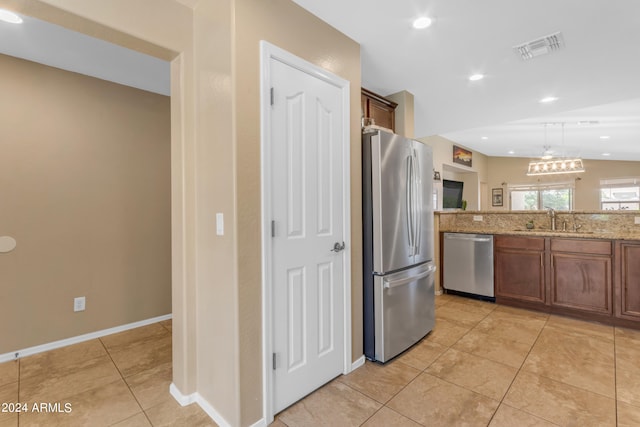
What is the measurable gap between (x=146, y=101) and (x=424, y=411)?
11.8ft

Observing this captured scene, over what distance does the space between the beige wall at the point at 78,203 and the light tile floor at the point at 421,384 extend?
35 cm

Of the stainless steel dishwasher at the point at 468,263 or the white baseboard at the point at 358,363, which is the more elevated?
the stainless steel dishwasher at the point at 468,263

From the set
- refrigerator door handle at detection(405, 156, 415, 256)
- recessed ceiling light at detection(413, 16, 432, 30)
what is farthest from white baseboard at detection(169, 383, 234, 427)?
recessed ceiling light at detection(413, 16, 432, 30)

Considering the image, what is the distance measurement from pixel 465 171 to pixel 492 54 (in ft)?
20.1

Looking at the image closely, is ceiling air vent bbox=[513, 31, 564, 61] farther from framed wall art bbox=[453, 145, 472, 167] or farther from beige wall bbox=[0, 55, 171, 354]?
framed wall art bbox=[453, 145, 472, 167]

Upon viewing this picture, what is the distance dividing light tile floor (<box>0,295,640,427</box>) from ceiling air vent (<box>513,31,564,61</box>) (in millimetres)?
2455

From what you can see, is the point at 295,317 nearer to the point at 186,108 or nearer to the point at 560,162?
the point at 186,108

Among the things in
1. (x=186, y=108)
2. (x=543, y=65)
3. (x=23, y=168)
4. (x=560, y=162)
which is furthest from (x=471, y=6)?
(x=560, y=162)

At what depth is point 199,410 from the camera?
1.83 metres

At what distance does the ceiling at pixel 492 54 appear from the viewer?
1944mm

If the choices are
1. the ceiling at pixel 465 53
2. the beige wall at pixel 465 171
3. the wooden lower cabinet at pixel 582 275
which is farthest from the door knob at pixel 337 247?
the beige wall at pixel 465 171

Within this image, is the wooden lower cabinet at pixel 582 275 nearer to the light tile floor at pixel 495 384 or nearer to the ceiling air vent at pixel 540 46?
the light tile floor at pixel 495 384

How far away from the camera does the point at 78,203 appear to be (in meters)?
2.75

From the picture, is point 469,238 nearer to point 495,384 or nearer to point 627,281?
point 627,281
